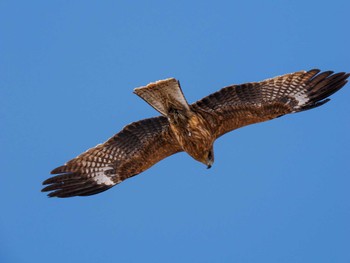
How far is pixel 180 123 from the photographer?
14156mm

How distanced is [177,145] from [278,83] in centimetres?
217

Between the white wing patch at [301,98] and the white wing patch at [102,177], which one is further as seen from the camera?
the white wing patch at [102,177]

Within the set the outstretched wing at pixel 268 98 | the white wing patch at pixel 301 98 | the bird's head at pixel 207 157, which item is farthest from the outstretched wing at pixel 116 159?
the white wing patch at pixel 301 98

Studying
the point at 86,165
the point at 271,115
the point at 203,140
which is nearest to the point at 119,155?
the point at 86,165

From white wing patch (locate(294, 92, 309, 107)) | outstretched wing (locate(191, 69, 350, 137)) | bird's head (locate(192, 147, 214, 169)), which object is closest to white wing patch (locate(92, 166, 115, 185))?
bird's head (locate(192, 147, 214, 169))

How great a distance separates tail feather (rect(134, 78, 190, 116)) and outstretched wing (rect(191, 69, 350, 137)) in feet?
1.19

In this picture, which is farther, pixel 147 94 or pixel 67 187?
pixel 67 187

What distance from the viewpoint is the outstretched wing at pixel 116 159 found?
14.6m

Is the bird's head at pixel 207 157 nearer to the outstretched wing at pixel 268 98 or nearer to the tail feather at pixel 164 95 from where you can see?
the outstretched wing at pixel 268 98

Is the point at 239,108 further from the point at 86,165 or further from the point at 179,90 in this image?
the point at 86,165

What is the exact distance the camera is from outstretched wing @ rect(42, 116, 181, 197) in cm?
1459

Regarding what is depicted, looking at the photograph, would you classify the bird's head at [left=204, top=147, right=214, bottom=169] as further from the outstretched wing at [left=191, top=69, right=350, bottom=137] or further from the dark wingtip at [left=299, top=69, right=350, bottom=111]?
the dark wingtip at [left=299, top=69, right=350, bottom=111]

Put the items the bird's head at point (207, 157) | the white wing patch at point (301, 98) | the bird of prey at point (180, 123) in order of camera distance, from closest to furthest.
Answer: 1. the bird of prey at point (180, 123)
2. the white wing patch at point (301, 98)
3. the bird's head at point (207, 157)

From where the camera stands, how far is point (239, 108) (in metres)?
14.1
